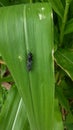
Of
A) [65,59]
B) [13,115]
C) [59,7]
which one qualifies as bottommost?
[13,115]

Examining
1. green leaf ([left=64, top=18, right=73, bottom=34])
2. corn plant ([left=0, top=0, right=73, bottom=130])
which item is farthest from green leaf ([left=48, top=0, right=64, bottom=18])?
corn plant ([left=0, top=0, right=73, bottom=130])

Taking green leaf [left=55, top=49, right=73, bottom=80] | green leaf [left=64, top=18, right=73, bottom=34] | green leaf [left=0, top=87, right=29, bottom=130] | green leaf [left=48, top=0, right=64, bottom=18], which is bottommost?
green leaf [left=0, top=87, right=29, bottom=130]

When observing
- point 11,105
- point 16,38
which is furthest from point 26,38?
point 11,105

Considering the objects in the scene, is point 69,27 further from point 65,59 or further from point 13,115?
point 13,115

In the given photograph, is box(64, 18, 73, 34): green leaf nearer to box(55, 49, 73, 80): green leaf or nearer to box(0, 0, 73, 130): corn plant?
box(55, 49, 73, 80): green leaf

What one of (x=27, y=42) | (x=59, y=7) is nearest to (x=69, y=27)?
(x=59, y=7)

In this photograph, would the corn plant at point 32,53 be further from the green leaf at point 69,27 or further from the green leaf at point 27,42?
the green leaf at point 69,27

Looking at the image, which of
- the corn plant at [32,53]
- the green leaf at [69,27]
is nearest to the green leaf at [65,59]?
the green leaf at [69,27]
